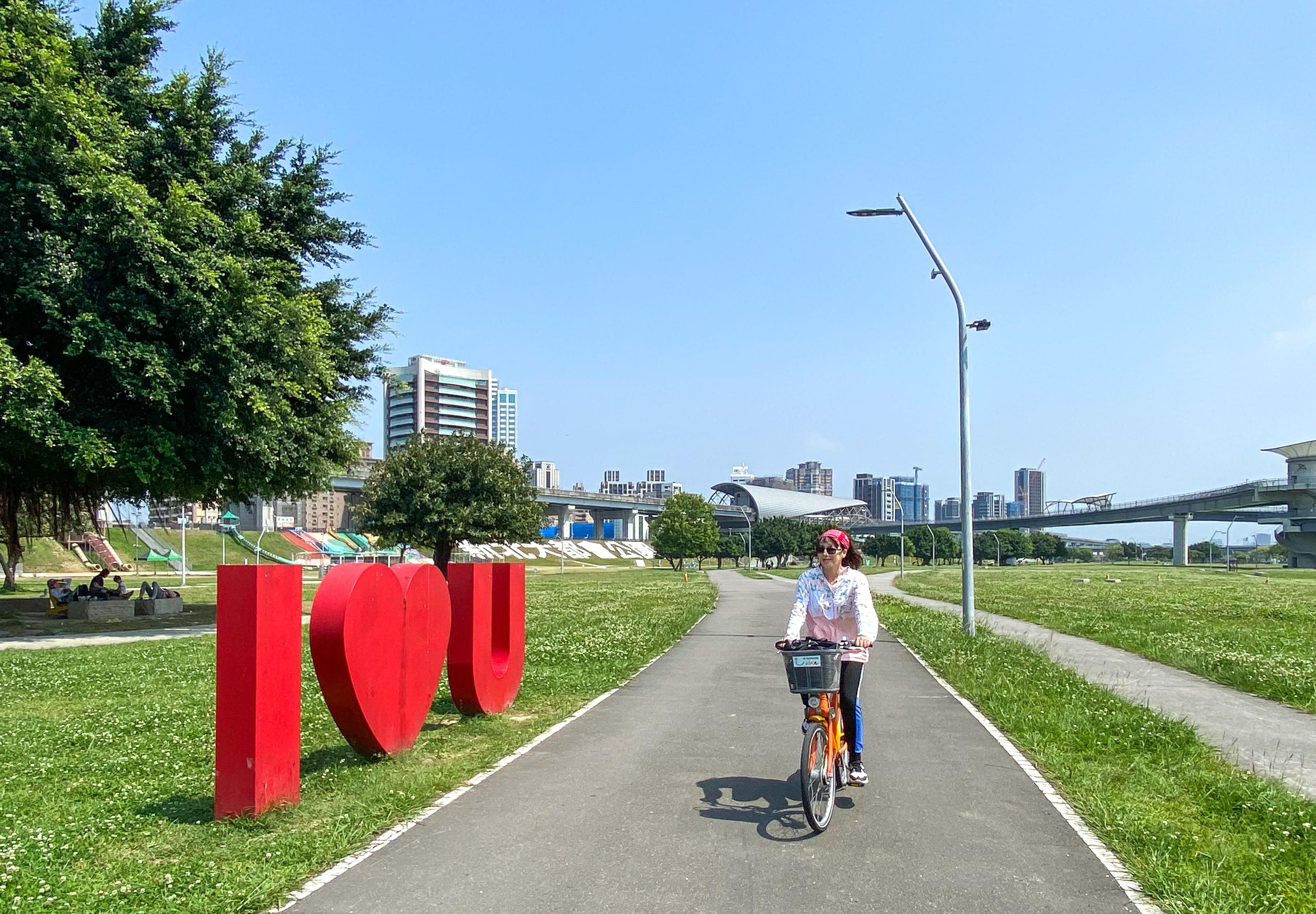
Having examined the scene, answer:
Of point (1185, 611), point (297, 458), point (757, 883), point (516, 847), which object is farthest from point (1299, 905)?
point (1185, 611)

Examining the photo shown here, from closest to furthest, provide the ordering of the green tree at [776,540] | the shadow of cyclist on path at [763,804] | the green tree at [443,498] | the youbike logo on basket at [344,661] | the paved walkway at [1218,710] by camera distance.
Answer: the shadow of cyclist on path at [763,804] < the youbike logo on basket at [344,661] < the paved walkway at [1218,710] < the green tree at [443,498] < the green tree at [776,540]

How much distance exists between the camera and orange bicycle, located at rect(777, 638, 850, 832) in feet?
20.3

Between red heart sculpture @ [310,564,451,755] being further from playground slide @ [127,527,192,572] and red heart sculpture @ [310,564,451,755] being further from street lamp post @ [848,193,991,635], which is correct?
playground slide @ [127,527,192,572]

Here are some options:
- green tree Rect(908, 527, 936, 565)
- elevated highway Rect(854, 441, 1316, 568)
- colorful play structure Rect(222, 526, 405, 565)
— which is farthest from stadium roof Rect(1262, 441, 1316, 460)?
colorful play structure Rect(222, 526, 405, 565)

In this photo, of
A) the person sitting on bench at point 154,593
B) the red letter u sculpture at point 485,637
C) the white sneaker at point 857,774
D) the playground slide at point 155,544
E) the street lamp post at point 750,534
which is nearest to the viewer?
the white sneaker at point 857,774

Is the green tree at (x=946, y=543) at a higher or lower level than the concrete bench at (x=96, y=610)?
lower

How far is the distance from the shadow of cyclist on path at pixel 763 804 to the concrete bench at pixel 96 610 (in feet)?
76.1

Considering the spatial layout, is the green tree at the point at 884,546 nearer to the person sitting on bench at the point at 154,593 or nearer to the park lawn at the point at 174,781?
the person sitting on bench at the point at 154,593

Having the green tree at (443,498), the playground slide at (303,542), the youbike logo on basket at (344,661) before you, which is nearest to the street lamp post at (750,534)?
the playground slide at (303,542)

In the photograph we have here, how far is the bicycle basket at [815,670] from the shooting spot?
6.39 m

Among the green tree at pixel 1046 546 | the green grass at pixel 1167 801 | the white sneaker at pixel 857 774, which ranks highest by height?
the white sneaker at pixel 857 774

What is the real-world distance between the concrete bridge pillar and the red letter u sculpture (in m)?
127

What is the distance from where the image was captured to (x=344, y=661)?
24.2 feet

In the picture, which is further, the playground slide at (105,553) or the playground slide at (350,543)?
the playground slide at (350,543)
